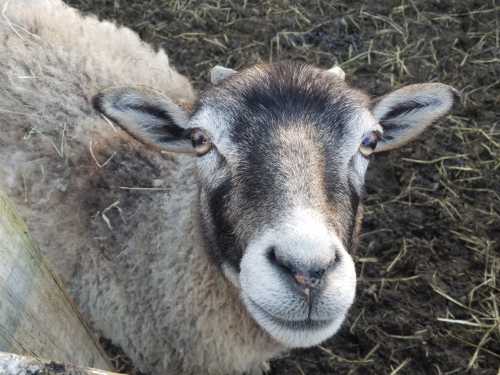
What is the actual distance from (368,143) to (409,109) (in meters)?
0.57

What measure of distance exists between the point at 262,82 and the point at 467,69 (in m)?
3.74

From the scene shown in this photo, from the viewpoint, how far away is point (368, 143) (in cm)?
285

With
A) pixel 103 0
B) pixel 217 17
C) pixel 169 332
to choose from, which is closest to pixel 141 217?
pixel 169 332

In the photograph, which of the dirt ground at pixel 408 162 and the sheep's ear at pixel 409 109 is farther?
the dirt ground at pixel 408 162

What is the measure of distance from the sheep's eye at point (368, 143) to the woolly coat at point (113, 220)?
111cm

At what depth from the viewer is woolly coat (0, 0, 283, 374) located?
3205 mm

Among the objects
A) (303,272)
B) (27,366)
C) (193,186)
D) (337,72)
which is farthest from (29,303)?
(337,72)

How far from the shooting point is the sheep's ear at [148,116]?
2.89 m

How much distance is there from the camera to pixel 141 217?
11.1 feet

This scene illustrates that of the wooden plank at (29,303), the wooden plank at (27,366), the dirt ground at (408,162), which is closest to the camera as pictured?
the wooden plank at (27,366)

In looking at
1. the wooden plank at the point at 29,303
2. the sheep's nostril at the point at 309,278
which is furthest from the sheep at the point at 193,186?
the wooden plank at the point at 29,303

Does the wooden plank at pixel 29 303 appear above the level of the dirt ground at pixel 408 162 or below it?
above

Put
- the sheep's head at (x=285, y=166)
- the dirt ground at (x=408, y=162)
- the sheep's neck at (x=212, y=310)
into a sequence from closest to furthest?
1. the sheep's head at (x=285, y=166)
2. the sheep's neck at (x=212, y=310)
3. the dirt ground at (x=408, y=162)

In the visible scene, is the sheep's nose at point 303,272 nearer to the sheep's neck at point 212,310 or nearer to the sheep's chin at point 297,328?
the sheep's chin at point 297,328
